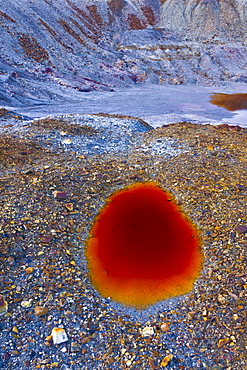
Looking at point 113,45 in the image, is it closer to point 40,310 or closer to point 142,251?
point 142,251

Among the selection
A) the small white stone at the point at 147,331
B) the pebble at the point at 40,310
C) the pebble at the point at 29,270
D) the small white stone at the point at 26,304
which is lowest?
the small white stone at the point at 147,331

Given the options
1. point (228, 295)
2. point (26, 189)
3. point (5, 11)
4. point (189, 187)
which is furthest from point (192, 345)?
point (5, 11)

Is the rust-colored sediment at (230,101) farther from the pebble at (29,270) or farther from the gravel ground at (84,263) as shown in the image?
Answer: the pebble at (29,270)

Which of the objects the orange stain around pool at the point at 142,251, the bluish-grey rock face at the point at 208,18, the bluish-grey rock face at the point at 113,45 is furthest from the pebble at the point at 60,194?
the bluish-grey rock face at the point at 208,18

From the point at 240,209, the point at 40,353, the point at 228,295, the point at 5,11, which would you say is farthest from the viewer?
the point at 5,11

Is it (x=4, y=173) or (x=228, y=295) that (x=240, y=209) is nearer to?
(x=228, y=295)

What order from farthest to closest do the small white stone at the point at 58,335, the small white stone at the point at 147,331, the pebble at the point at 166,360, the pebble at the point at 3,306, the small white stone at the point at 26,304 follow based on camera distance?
the small white stone at the point at 26,304, the pebble at the point at 3,306, the small white stone at the point at 147,331, the small white stone at the point at 58,335, the pebble at the point at 166,360

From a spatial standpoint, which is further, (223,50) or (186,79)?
(223,50)
